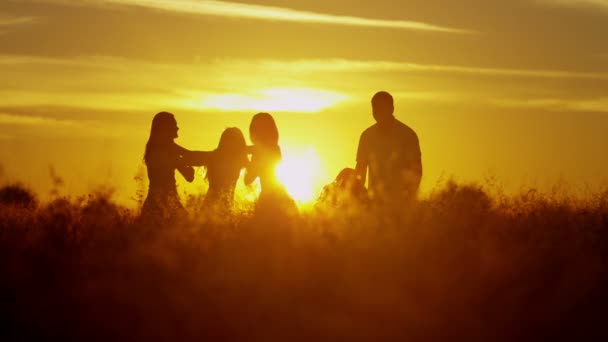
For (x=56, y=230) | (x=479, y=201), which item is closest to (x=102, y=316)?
(x=56, y=230)

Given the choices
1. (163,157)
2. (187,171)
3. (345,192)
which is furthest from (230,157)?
(345,192)

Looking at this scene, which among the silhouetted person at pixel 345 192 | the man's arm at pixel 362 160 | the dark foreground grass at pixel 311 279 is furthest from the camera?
the man's arm at pixel 362 160

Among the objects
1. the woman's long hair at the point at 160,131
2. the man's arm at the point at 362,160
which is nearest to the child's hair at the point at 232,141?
the woman's long hair at the point at 160,131

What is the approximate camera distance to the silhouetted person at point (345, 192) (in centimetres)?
1369

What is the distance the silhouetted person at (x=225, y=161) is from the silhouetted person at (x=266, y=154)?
2.59 feet

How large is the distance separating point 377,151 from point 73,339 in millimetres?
6188

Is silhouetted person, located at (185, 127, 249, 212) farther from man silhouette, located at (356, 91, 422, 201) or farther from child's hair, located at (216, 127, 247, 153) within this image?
man silhouette, located at (356, 91, 422, 201)

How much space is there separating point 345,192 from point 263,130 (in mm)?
1667

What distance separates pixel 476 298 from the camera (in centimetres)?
1047

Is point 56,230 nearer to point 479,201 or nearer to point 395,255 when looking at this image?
point 395,255

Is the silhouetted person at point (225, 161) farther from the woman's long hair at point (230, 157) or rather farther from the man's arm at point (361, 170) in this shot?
the man's arm at point (361, 170)

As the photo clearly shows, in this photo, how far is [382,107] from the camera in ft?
49.6

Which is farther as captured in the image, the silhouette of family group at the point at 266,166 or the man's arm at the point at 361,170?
the man's arm at the point at 361,170

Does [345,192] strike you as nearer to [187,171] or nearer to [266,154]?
[266,154]
